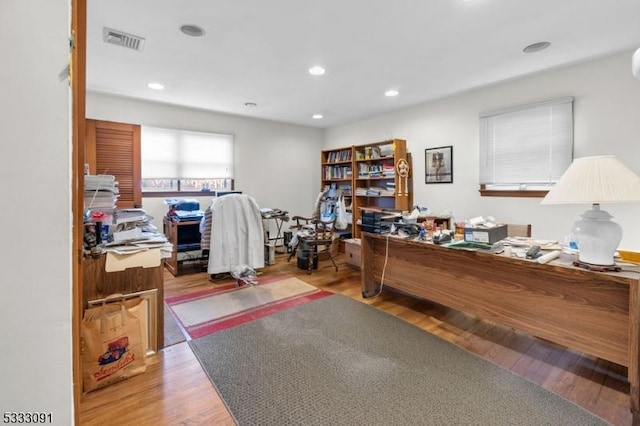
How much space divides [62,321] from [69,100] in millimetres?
550

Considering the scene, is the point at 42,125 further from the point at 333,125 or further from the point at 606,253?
the point at 333,125

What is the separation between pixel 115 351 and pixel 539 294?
8.79ft

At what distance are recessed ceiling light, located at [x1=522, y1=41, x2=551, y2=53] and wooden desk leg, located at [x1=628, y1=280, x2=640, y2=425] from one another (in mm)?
2153

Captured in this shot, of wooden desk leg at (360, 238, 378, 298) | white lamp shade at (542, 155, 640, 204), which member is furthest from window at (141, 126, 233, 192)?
white lamp shade at (542, 155, 640, 204)

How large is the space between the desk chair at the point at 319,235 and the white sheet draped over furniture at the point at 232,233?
743 millimetres

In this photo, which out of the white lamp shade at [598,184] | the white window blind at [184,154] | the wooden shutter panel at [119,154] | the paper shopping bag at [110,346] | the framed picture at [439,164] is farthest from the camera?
the white window blind at [184,154]

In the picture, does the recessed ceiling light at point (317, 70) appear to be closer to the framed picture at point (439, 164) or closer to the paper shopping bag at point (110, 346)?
the framed picture at point (439, 164)

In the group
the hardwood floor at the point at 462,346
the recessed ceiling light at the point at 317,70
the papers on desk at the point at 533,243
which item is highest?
the recessed ceiling light at the point at 317,70

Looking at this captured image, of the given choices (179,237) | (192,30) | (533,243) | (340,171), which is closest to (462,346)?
(533,243)

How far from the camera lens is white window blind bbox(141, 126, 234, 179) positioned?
4273 mm

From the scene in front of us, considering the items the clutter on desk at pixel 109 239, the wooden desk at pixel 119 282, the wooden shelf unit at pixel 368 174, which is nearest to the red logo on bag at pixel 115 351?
the wooden desk at pixel 119 282

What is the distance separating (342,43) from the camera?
2.54m

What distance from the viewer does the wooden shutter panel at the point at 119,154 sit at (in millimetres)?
3805

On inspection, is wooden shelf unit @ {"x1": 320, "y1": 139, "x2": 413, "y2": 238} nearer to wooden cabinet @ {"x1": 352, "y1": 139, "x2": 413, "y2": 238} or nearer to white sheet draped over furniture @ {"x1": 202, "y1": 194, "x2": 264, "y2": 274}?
wooden cabinet @ {"x1": 352, "y1": 139, "x2": 413, "y2": 238}
